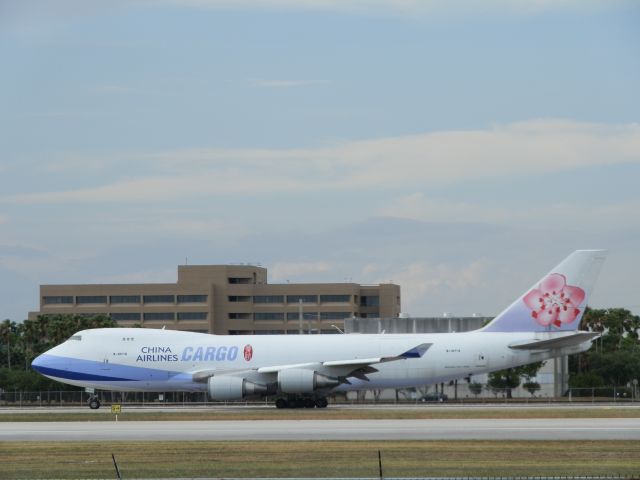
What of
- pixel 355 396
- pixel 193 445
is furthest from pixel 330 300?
pixel 193 445

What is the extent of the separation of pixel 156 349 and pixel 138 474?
31.2 meters

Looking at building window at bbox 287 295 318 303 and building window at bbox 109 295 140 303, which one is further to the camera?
building window at bbox 287 295 318 303

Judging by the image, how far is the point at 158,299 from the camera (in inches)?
5802

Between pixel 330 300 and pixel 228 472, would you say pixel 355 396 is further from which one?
pixel 330 300

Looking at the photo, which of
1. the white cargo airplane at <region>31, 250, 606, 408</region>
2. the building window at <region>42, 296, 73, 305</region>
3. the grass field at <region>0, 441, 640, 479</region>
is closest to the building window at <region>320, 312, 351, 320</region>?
the building window at <region>42, 296, 73, 305</region>

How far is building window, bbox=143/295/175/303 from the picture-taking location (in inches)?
5773

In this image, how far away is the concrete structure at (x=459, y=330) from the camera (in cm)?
7525

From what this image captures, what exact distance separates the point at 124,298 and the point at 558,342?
102 m

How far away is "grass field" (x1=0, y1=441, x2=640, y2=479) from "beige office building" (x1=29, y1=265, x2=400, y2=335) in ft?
372

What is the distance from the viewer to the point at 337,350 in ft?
179

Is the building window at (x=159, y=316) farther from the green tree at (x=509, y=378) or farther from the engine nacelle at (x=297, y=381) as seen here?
the engine nacelle at (x=297, y=381)

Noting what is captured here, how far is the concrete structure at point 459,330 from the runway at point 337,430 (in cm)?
3378

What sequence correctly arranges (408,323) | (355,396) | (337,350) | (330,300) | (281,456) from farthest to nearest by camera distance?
(330,300) < (408,323) < (355,396) < (337,350) < (281,456)

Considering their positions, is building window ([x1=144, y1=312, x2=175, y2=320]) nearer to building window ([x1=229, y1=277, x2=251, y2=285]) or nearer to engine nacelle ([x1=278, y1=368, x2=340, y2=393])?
building window ([x1=229, y1=277, x2=251, y2=285])
